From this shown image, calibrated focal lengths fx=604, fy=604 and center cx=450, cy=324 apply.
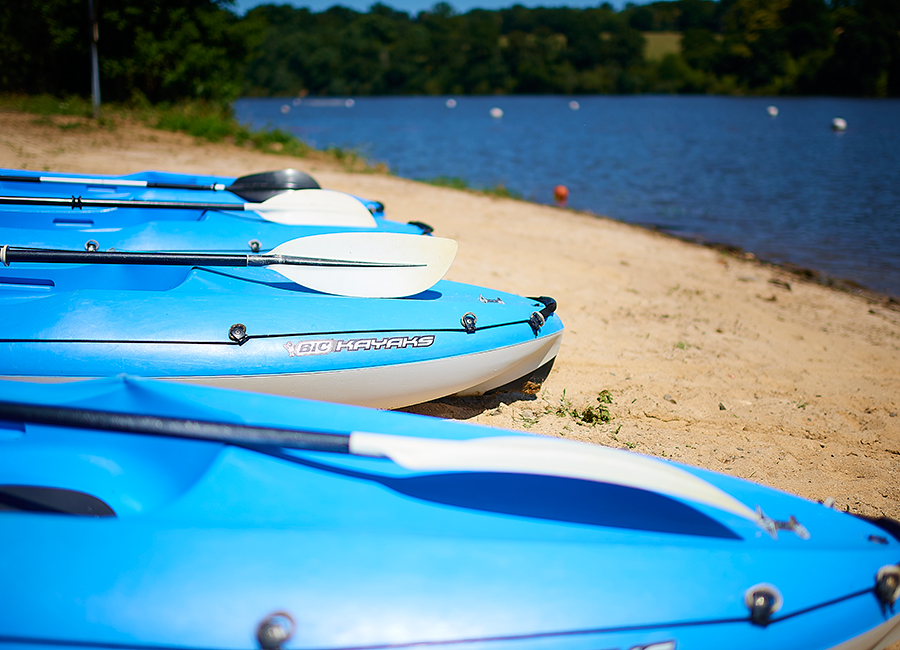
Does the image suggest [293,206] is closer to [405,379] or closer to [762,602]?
[405,379]

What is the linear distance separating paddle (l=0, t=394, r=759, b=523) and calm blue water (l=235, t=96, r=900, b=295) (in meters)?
7.04

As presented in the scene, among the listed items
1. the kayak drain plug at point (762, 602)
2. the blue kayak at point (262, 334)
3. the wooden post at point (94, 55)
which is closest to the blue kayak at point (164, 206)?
the blue kayak at point (262, 334)

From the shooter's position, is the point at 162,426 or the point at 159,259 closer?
the point at 162,426

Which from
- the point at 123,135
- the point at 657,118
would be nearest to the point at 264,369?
the point at 123,135

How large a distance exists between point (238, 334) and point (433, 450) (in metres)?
1.42

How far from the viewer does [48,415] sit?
1.64m

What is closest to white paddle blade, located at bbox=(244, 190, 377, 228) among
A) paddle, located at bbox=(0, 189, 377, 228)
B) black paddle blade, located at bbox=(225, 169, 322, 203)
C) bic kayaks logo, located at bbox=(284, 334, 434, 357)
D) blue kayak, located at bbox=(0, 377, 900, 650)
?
Answer: paddle, located at bbox=(0, 189, 377, 228)

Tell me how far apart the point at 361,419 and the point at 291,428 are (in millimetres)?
235

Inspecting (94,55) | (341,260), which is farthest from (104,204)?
(94,55)

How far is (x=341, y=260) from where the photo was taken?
336 cm

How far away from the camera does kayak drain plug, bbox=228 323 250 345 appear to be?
8.74ft

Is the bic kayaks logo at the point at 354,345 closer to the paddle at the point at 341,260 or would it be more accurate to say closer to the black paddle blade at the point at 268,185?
the paddle at the point at 341,260

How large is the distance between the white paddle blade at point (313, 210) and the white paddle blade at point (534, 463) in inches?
124

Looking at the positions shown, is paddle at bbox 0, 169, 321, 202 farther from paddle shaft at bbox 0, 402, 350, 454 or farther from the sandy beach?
paddle shaft at bbox 0, 402, 350, 454
